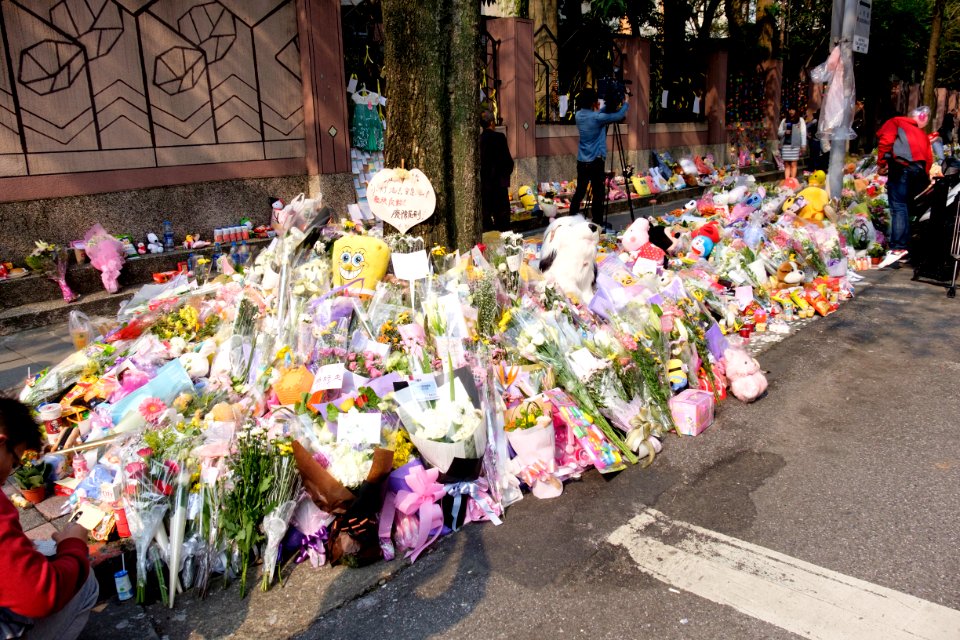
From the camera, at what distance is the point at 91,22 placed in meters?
7.07

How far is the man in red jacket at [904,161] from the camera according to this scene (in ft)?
27.3

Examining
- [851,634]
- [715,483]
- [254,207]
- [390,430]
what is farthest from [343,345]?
→ [254,207]

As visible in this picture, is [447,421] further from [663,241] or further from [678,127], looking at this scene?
[678,127]

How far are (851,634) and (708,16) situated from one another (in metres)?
18.8

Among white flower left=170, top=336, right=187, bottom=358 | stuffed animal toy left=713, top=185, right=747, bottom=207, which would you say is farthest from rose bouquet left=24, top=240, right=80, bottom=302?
stuffed animal toy left=713, top=185, right=747, bottom=207

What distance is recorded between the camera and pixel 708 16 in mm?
18609

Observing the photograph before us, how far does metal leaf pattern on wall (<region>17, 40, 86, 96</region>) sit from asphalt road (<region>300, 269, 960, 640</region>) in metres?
6.13

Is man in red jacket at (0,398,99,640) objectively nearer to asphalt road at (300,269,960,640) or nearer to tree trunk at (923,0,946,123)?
asphalt road at (300,269,960,640)

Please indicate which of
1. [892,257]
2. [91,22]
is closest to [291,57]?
[91,22]

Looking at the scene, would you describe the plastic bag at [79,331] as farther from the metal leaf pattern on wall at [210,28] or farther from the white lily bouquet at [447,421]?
the metal leaf pattern on wall at [210,28]

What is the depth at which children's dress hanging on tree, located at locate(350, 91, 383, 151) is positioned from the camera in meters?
9.51

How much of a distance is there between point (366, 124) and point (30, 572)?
27.2 feet

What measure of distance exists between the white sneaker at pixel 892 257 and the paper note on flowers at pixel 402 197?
20.0 ft

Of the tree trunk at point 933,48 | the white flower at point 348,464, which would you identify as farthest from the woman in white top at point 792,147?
the white flower at point 348,464
